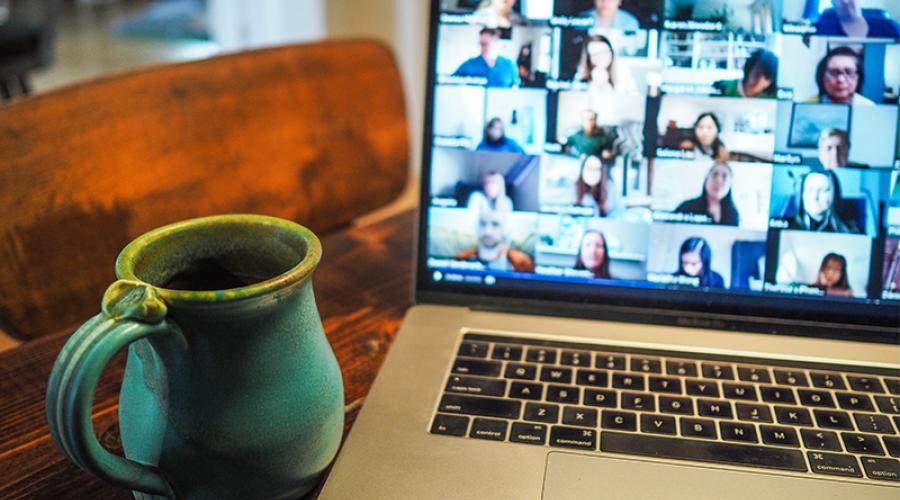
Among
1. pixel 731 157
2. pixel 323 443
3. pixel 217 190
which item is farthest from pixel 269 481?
pixel 217 190

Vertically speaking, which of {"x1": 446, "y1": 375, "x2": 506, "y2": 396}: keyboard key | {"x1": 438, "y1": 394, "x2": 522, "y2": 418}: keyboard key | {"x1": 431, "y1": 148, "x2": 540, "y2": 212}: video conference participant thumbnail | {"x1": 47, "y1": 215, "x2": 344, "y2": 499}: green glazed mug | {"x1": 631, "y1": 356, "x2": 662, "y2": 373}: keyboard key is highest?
{"x1": 431, "y1": 148, "x2": 540, "y2": 212}: video conference participant thumbnail

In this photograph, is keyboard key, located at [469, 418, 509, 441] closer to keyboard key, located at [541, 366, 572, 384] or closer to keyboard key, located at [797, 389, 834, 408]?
keyboard key, located at [541, 366, 572, 384]

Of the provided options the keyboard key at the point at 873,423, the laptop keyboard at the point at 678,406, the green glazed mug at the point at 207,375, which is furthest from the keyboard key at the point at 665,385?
the green glazed mug at the point at 207,375

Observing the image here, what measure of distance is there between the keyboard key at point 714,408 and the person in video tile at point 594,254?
0.41ft

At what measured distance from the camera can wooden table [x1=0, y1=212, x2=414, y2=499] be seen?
48cm

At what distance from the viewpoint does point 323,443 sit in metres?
0.44

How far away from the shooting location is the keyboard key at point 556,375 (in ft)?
1.75

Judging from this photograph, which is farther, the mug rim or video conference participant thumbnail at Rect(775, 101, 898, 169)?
video conference participant thumbnail at Rect(775, 101, 898, 169)

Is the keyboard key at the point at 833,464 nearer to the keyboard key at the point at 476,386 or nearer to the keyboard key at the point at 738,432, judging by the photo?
the keyboard key at the point at 738,432

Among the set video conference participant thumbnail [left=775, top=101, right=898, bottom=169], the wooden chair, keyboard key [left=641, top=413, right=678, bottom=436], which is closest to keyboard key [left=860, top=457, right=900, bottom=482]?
keyboard key [left=641, top=413, right=678, bottom=436]

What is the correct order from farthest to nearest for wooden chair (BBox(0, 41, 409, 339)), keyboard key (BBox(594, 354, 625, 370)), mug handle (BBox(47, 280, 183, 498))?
wooden chair (BBox(0, 41, 409, 339)), keyboard key (BBox(594, 354, 625, 370)), mug handle (BBox(47, 280, 183, 498))

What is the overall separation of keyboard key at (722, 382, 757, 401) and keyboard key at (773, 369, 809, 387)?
22 millimetres

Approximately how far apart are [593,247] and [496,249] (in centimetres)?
7

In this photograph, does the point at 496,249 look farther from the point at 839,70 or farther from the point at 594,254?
the point at 839,70
